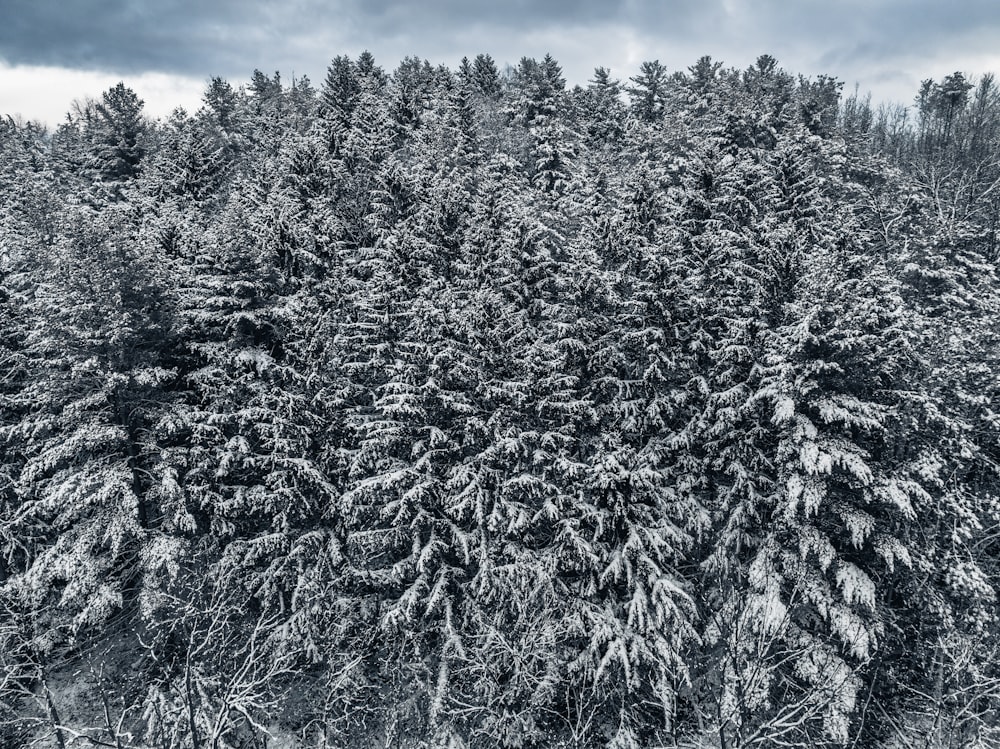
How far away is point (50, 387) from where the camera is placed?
17.4 m

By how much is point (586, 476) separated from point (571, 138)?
23923 mm

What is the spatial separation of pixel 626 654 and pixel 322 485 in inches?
420

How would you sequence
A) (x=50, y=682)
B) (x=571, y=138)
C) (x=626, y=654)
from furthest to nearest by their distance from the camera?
(x=571, y=138) → (x=50, y=682) → (x=626, y=654)

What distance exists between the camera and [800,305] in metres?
16.9

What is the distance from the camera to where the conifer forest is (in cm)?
1625

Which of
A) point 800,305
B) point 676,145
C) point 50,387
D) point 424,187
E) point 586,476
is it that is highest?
point 676,145

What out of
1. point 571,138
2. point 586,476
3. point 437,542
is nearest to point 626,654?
point 586,476

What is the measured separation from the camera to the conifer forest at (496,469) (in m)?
16.2

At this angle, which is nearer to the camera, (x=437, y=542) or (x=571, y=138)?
(x=437, y=542)

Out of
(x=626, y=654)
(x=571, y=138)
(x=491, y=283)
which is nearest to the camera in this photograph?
(x=626, y=654)

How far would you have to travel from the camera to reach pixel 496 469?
17281mm

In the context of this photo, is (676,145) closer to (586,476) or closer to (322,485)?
(586,476)

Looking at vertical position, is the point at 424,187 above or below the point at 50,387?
above

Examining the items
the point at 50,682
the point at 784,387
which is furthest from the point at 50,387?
the point at 784,387
